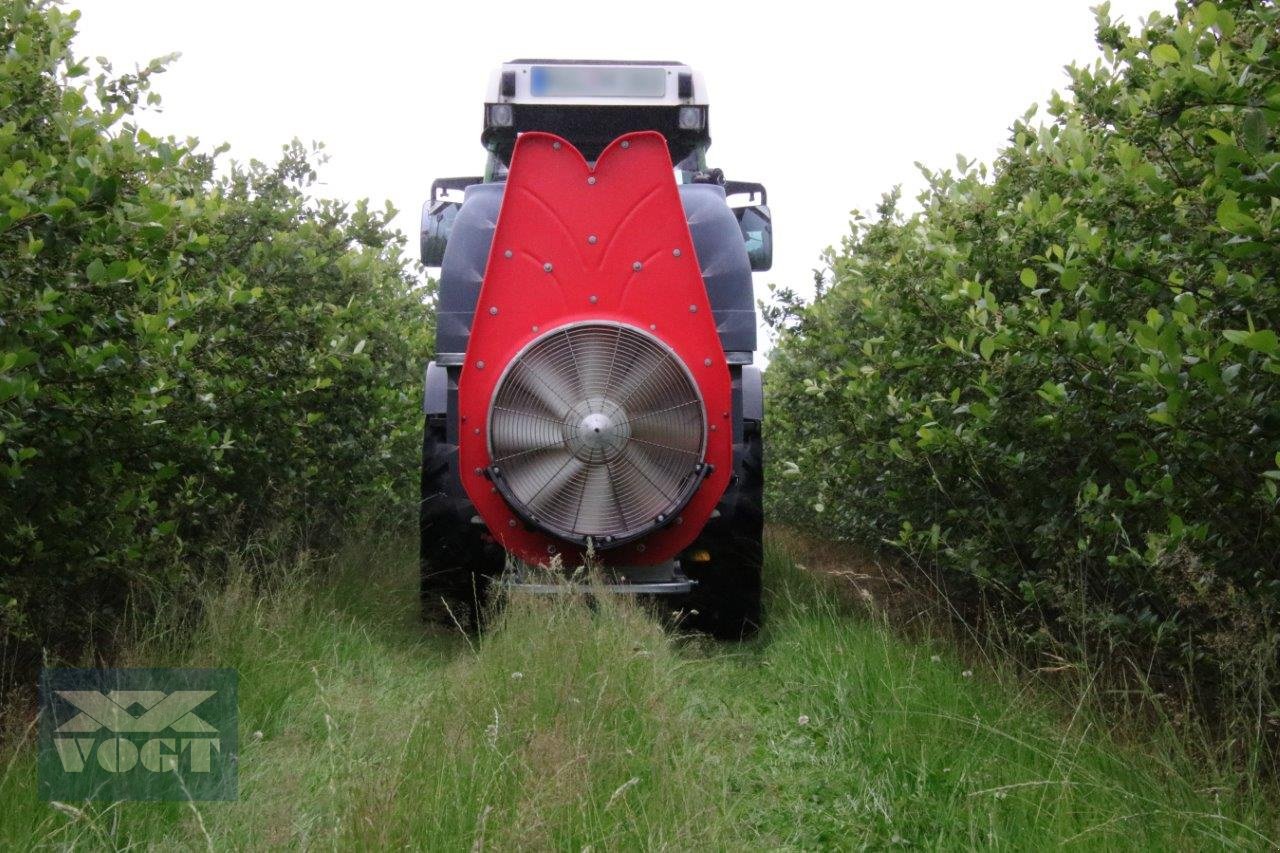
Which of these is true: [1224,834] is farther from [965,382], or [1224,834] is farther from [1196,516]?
[965,382]

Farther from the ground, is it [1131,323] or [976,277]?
[976,277]

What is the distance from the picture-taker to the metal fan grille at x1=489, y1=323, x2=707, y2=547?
4.93 metres

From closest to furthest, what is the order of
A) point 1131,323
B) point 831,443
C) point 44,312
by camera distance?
point 1131,323, point 44,312, point 831,443

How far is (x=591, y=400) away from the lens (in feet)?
16.2

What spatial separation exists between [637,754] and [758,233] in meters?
3.86

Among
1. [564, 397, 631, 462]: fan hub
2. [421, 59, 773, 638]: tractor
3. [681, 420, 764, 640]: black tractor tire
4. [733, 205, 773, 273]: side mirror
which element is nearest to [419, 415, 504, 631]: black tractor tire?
[421, 59, 773, 638]: tractor

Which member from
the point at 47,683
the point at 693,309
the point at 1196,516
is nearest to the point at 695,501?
A: the point at 693,309

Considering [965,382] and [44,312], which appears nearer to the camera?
[44,312]

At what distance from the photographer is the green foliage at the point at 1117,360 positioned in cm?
298

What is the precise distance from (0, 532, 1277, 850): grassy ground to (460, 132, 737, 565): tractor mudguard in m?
0.53

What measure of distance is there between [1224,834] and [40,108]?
392cm

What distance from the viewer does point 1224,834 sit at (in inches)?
112

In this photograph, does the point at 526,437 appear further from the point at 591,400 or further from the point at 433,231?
the point at 433,231

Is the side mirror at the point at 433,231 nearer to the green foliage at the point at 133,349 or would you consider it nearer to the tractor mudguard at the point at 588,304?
the green foliage at the point at 133,349
